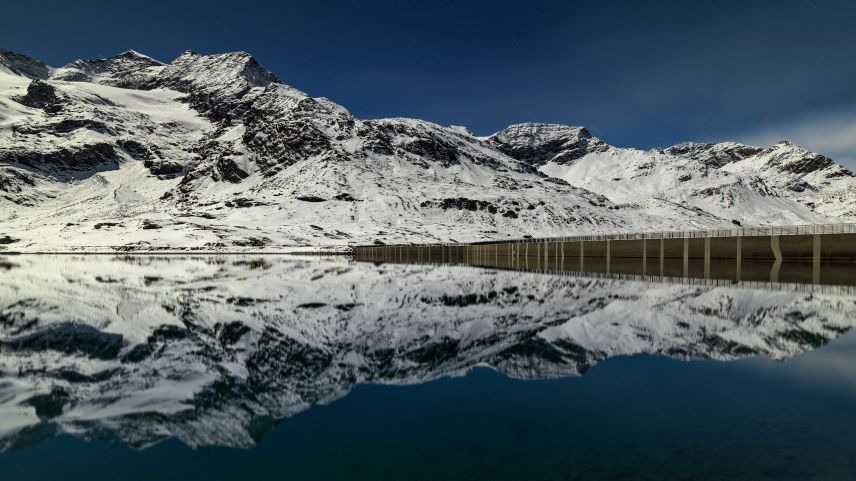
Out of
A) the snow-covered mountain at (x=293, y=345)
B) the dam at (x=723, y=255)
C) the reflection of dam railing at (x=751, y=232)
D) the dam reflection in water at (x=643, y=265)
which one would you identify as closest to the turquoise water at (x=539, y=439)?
the snow-covered mountain at (x=293, y=345)

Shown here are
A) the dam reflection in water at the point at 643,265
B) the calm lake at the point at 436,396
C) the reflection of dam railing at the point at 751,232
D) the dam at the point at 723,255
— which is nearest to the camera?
the calm lake at the point at 436,396

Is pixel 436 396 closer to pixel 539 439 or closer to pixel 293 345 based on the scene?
pixel 539 439

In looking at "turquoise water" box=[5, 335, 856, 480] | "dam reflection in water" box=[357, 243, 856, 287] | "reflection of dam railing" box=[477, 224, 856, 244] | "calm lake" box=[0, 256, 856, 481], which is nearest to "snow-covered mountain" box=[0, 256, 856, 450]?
"calm lake" box=[0, 256, 856, 481]

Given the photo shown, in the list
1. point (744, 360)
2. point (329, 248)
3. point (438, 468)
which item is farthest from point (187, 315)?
point (329, 248)

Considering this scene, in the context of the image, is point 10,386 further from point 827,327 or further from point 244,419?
point 827,327

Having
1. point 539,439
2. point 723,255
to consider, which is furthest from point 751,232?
point 539,439

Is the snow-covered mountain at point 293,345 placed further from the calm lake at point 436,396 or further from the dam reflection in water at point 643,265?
the dam reflection in water at point 643,265
